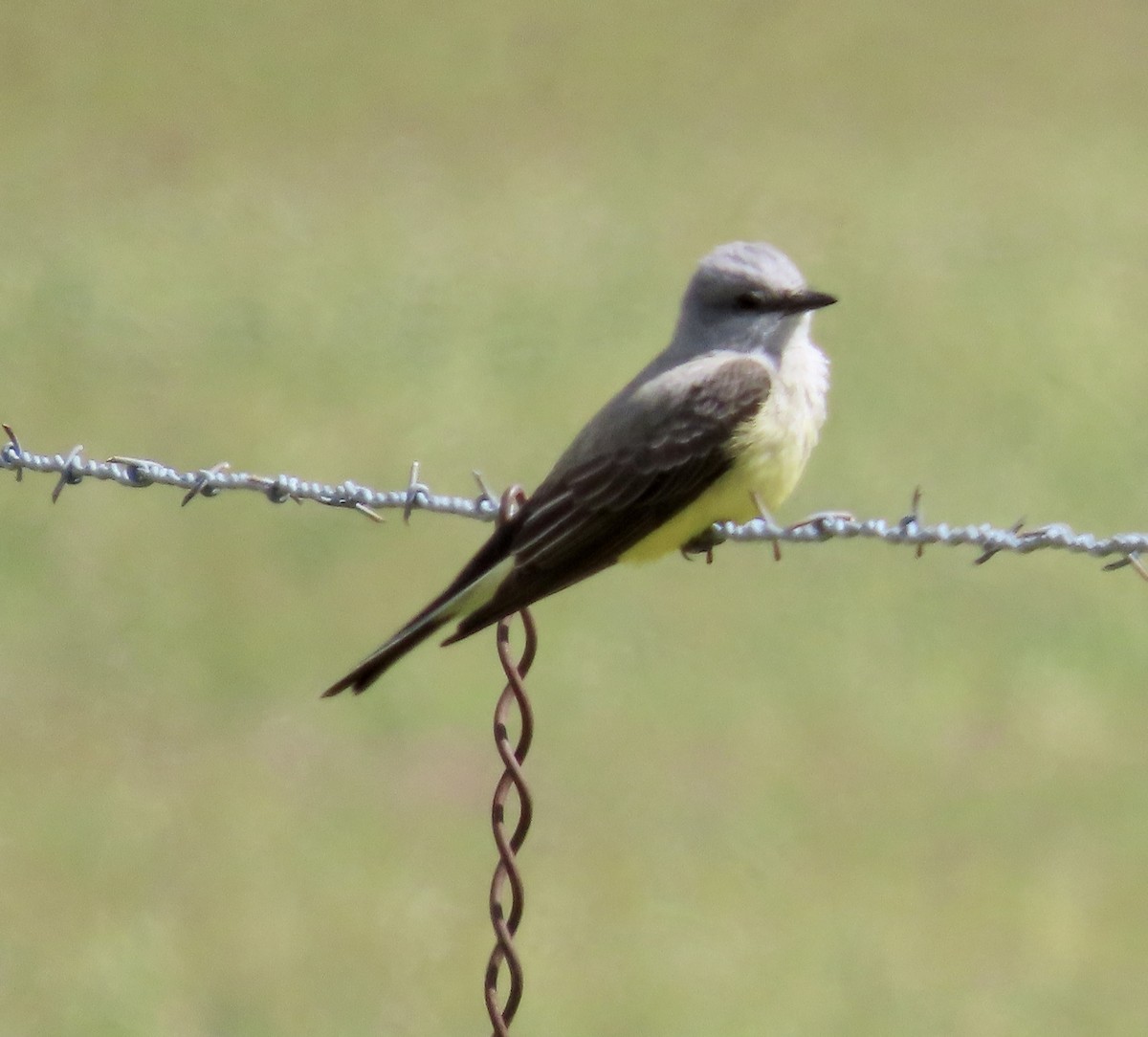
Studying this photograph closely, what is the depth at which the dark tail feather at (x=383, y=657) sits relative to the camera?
3.87 meters

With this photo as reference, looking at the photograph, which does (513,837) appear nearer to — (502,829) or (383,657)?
(502,829)

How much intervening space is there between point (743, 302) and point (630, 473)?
655 millimetres

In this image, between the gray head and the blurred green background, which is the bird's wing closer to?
the gray head

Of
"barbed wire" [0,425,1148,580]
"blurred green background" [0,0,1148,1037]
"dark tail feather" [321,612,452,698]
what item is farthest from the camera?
"blurred green background" [0,0,1148,1037]

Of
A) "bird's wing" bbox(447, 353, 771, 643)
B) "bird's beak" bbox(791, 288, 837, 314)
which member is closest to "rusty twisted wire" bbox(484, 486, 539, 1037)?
"bird's wing" bbox(447, 353, 771, 643)

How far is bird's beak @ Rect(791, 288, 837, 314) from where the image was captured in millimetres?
4625

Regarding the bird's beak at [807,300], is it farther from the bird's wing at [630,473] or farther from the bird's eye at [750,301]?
the bird's wing at [630,473]

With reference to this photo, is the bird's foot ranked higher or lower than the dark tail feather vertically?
higher

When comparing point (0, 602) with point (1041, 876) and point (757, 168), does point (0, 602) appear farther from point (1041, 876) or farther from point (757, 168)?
point (757, 168)

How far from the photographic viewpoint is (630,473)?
434cm

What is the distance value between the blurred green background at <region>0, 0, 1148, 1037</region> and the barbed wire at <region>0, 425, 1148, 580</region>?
13.8 feet

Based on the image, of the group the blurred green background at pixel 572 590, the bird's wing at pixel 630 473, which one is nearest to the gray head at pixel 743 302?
the bird's wing at pixel 630 473

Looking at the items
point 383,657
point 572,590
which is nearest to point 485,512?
point 383,657

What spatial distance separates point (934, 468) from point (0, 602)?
4997 mm
